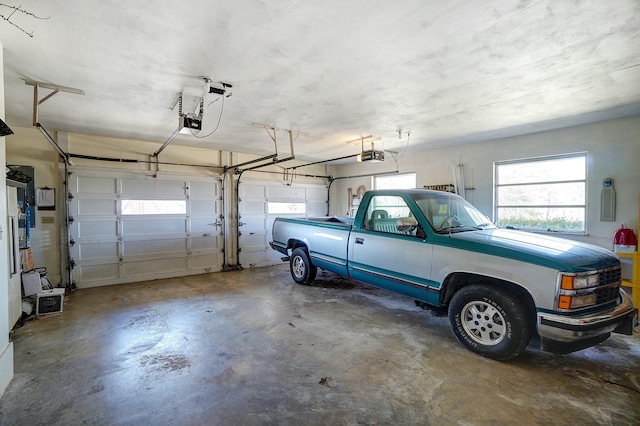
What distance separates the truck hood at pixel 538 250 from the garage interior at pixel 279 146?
1018mm

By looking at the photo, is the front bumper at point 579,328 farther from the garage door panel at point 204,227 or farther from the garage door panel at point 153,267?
the garage door panel at point 153,267

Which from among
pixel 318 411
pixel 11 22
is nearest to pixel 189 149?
pixel 11 22

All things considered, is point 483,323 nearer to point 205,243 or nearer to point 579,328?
point 579,328

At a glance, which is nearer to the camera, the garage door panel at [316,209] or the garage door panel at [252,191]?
the garage door panel at [252,191]

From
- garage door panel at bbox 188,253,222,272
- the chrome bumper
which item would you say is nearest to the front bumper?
the chrome bumper

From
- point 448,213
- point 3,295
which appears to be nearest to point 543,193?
point 448,213

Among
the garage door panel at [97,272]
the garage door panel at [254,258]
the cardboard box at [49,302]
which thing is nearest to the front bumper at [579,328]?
the cardboard box at [49,302]

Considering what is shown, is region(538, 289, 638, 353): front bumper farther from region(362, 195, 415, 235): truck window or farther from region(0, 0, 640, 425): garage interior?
region(362, 195, 415, 235): truck window

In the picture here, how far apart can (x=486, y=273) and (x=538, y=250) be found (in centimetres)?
49

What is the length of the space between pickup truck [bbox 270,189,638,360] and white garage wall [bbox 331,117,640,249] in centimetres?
221

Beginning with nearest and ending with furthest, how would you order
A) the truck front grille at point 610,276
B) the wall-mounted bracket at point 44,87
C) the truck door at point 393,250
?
1. the truck front grille at point 610,276
2. the wall-mounted bracket at point 44,87
3. the truck door at point 393,250

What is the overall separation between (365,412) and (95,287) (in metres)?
5.84

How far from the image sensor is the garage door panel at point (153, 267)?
5.97 m

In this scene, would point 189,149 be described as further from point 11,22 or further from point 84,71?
point 11,22
